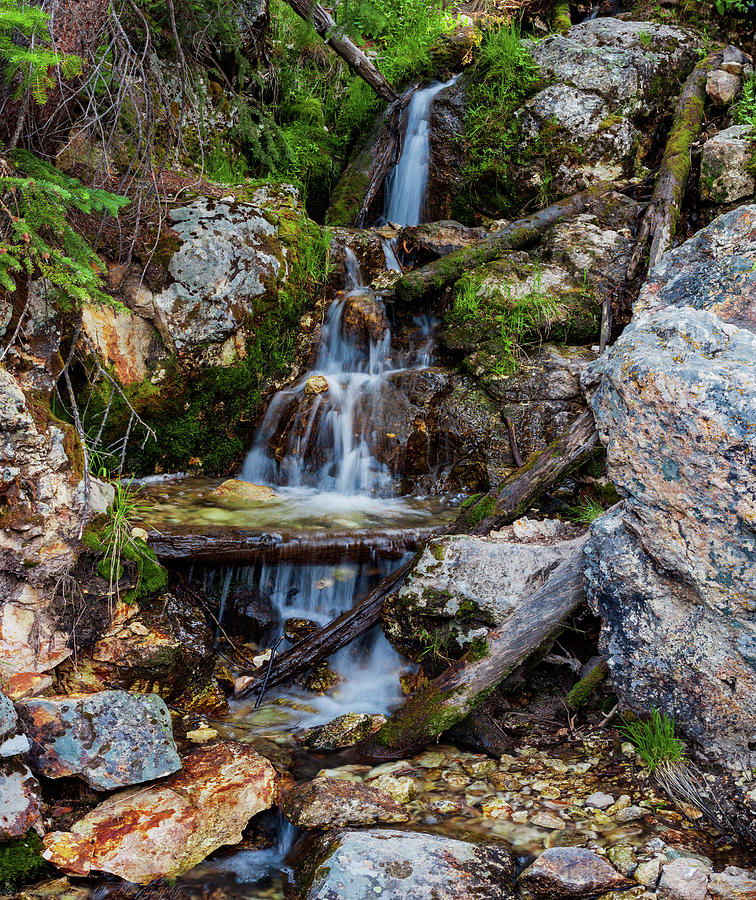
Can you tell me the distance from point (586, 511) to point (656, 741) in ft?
7.03

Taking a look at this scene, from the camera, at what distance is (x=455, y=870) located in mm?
2607

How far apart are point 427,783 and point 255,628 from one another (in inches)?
72.2

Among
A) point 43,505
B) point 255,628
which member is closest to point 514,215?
point 255,628

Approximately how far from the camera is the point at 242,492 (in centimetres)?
591

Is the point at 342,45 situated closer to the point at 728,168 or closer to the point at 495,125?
the point at 495,125

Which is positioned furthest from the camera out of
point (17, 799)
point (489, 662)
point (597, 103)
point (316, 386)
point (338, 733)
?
point (597, 103)

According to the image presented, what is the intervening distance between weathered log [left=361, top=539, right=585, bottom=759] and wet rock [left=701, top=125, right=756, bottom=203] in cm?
521

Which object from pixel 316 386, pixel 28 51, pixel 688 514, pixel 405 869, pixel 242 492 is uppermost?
pixel 28 51

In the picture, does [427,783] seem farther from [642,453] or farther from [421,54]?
[421,54]

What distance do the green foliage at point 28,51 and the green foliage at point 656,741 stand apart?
424 centimetres

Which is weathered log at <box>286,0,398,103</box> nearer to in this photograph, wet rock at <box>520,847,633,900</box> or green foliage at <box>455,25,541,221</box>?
green foliage at <box>455,25,541,221</box>

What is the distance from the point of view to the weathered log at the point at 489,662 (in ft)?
11.4

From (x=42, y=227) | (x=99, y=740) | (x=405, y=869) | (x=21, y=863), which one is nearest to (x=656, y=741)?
(x=405, y=869)

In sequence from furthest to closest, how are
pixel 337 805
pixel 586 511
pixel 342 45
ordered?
pixel 342 45, pixel 586 511, pixel 337 805
